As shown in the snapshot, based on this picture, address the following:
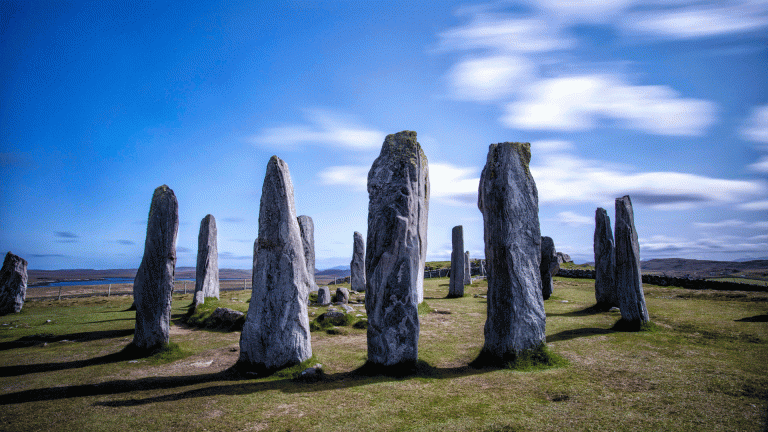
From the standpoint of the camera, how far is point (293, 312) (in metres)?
7.37

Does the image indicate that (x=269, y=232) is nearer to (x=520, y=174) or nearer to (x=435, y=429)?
(x=435, y=429)

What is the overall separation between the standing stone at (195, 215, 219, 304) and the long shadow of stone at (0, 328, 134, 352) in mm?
4509

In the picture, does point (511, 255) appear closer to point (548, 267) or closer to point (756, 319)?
point (756, 319)

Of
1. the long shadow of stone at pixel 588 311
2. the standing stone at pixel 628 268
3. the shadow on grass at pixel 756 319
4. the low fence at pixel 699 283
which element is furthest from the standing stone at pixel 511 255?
the low fence at pixel 699 283

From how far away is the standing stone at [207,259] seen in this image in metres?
16.3

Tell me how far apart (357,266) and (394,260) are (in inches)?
591

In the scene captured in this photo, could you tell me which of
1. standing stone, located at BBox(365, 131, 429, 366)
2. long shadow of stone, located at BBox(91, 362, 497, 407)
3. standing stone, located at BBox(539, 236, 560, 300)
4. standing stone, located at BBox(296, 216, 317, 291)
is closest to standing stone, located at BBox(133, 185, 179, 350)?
long shadow of stone, located at BBox(91, 362, 497, 407)

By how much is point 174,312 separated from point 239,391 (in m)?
11.9

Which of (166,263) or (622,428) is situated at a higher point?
(166,263)

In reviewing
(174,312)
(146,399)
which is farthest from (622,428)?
(174,312)

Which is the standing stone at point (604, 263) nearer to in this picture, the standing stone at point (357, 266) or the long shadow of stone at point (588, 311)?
the long shadow of stone at point (588, 311)

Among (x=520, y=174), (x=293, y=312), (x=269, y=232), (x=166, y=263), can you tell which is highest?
(x=520, y=174)

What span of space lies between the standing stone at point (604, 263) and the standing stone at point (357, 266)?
12.1 metres

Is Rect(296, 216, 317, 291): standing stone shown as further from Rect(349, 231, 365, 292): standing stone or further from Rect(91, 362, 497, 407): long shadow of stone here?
Rect(91, 362, 497, 407): long shadow of stone
